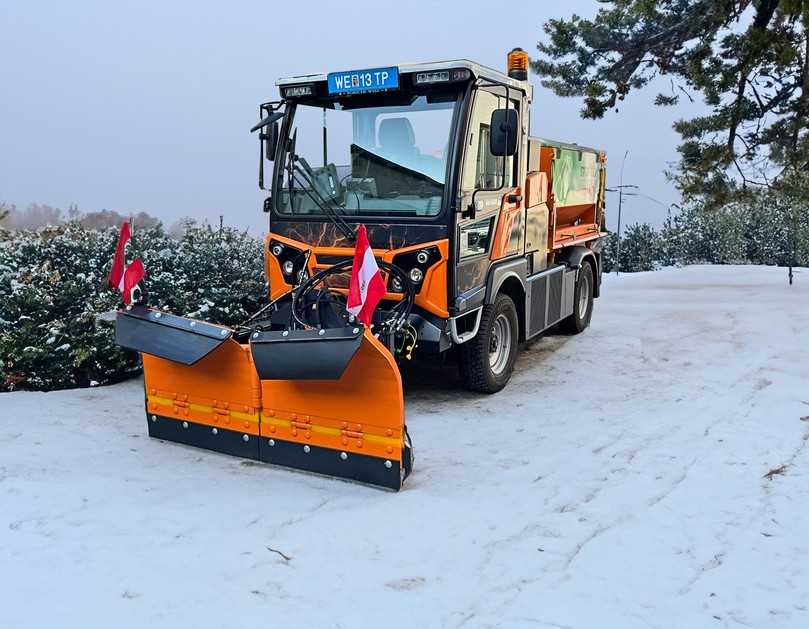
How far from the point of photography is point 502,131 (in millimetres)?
5355

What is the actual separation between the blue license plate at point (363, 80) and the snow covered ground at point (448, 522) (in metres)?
2.43

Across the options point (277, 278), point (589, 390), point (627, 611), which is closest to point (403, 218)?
point (277, 278)

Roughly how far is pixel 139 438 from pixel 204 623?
246cm

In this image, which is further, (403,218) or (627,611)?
(403,218)

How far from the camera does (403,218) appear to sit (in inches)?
215

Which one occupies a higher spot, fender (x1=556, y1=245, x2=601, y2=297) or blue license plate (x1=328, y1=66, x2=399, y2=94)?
blue license plate (x1=328, y1=66, x2=399, y2=94)

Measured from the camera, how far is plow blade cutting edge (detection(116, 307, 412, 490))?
4.07m

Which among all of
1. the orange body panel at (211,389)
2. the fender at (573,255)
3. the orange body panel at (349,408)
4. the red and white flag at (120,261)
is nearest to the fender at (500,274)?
the fender at (573,255)

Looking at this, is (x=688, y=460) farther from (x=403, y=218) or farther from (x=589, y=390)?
A: (x=403, y=218)

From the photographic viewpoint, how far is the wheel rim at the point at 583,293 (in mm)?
9008

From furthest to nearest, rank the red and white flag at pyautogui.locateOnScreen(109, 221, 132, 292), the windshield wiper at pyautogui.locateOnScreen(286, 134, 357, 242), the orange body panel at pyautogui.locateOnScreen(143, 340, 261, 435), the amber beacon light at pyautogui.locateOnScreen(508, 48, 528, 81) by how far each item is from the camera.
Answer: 1. the amber beacon light at pyautogui.locateOnScreen(508, 48, 528, 81)
2. the windshield wiper at pyautogui.locateOnScreen(286, 134, 357, 242)
3. the red and white flag at pyautogui.locateOnScreen(109, 221, 132, 292)
4. the orange body panel at pyautogui.locateOnScreen(143, 340, 261, 435)

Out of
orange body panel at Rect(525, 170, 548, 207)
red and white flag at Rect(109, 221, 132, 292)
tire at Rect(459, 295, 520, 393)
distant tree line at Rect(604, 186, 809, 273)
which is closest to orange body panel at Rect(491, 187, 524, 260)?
orange body panel at Rect(525, 170, 548, 207)

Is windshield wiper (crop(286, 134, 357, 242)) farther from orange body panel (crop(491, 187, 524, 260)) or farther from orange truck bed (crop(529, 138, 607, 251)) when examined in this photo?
orange truck bed (crop(529, 138, 607, 251))

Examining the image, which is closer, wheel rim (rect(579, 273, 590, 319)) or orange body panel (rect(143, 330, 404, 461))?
orange body panel (rect(143, 330, 404, 461))
